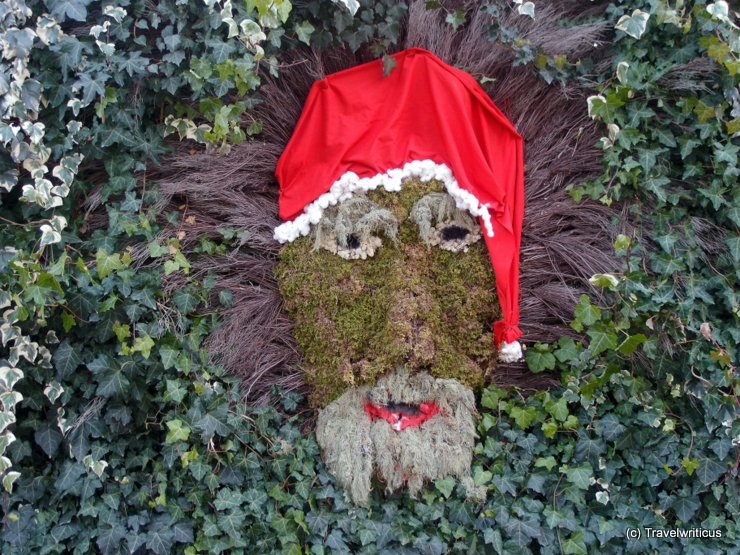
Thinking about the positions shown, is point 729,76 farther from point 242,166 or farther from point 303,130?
point 242,166

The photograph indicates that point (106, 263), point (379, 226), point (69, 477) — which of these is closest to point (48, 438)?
point (69, 477)

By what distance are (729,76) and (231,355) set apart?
2.30 m

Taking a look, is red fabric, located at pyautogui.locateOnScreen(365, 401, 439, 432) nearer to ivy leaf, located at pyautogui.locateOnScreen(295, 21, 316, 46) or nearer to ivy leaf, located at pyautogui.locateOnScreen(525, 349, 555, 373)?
ivy leaf, located at pyautogui.locateOnScreen(525, 349, 555, 373)

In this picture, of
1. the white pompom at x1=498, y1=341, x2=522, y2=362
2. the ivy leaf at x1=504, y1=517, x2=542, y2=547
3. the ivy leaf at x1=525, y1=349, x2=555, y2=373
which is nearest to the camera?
the ivy leaf at x1=504, y1=517, x2=542, y2=547

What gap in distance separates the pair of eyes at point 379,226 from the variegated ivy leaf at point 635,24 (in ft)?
3.32

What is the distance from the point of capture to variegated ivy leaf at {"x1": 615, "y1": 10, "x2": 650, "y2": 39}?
2.90 m

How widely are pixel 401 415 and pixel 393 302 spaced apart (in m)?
0.46

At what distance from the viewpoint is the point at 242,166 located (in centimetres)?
299

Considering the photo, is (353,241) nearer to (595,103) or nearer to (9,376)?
(595,103)

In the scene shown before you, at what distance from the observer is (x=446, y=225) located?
2.84 metres

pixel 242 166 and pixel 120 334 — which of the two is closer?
pixel 120 334

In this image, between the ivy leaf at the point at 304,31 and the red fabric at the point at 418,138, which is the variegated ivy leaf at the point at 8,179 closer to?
the red fabric at the point at 418,138

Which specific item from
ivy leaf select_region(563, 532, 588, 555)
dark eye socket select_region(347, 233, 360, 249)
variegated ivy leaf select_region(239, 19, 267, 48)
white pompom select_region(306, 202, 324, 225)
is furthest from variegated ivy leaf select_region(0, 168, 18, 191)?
ivy leaf select_region(563, 532, 588, 555)

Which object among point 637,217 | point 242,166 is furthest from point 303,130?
point 637,217
